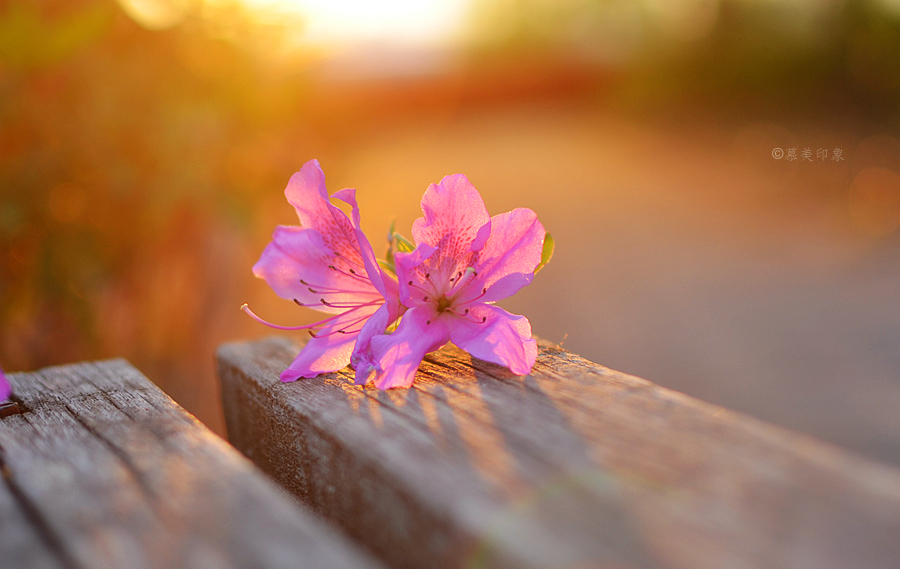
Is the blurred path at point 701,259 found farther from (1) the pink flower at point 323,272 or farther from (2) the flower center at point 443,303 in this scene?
(2) the flower center at point 443,303

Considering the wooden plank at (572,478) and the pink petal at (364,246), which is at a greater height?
the pink petal at (364,246)

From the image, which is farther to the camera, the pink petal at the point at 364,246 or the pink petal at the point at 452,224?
the pink petal at the point at 452,224

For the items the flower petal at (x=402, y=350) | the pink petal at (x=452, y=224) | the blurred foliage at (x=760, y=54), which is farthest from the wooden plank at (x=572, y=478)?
the blurred foliage at (x=760, y=54)

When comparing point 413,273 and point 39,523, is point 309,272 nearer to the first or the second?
point 413,273

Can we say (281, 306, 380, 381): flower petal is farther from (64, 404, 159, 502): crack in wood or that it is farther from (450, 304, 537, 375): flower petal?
(64, 404, 159, 502): crack in wood

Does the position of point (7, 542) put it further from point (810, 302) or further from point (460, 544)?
point (810, 302)

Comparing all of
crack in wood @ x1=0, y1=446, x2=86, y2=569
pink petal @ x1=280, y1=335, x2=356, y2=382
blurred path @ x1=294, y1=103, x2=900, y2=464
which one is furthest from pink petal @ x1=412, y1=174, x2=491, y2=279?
blurred path @ x1=294, y1=103, x2=900, y2=464
